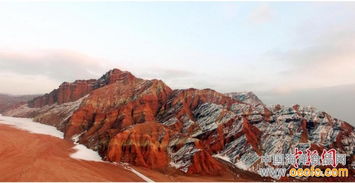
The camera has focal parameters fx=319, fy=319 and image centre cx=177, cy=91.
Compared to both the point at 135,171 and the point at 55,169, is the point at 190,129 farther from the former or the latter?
the point at 55,169

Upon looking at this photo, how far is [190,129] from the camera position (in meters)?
85.4

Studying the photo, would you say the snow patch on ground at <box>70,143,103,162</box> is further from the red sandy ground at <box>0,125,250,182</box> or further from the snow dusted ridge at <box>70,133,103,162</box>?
the red sandy ground at <box>0,125,250,182</box>

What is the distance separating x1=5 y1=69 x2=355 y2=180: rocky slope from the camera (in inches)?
2633

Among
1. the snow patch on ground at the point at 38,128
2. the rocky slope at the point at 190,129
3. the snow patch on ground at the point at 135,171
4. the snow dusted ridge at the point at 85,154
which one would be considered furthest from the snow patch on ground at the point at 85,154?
the snow patch on ground at the point at 38,128

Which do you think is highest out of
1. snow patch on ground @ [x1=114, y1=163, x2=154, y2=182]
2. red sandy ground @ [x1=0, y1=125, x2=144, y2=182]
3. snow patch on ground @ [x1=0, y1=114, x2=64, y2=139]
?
snow patch on ground @ [x1=0, y1=114, x2=64, y2=139]

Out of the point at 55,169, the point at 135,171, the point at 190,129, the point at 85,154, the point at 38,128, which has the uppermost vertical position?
the point at 190,129

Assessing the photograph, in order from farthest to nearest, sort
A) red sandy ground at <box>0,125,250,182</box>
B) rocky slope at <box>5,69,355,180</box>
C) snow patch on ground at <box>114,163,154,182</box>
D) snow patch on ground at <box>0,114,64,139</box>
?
snow patch on ground at <box>0,114,64,139</box> → rocky slope at <box>5,69,355,180</box> → snow patch on ground at <box>114,163,154,182</box> → red sandy ground at <box>0,125,250,182</box>

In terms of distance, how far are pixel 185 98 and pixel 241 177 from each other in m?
44.3

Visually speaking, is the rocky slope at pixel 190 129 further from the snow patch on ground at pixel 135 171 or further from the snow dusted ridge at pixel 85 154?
the snow patch on ground at pixel 135 171

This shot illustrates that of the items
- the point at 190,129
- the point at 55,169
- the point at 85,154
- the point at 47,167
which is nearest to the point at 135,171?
the point at 55,169

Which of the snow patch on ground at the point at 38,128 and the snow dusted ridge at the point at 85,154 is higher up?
the snow patch on ground at the point at 38,128

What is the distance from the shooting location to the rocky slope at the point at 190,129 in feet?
219

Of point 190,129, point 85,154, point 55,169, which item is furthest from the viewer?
point 190,129

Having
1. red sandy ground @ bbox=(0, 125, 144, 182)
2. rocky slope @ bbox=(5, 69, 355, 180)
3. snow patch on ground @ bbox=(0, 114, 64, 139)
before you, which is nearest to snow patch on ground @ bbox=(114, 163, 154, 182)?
red sandy ground @ bbox=(0, 125, 144, 182)
